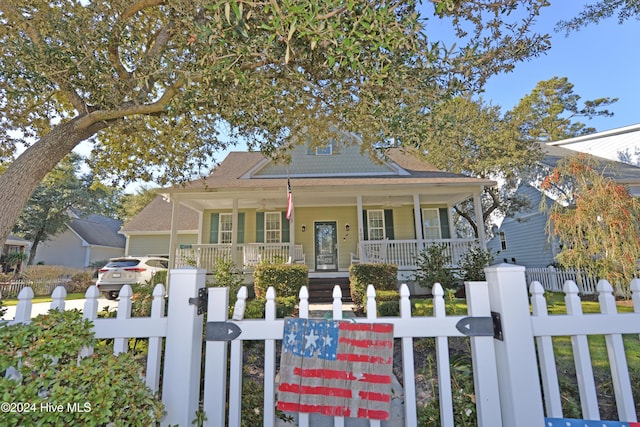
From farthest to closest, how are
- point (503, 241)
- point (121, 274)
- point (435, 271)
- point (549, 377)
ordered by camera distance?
point (503, 241), point (121, 274), point (435, 271), point (549, 377)

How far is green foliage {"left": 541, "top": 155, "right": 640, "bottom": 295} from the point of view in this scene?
23.5 feet

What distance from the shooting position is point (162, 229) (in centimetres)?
1719

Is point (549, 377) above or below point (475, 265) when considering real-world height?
below

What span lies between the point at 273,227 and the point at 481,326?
1091cm

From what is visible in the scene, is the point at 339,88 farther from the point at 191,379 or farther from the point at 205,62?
the point at 191,379

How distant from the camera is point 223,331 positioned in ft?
6.21

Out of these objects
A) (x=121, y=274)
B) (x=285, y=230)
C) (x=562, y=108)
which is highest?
(x=562, y=108)

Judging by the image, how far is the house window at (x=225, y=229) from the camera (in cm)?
1243

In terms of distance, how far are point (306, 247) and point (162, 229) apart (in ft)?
32.0

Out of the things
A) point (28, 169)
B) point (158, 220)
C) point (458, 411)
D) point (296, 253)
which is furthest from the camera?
point (158, 220)

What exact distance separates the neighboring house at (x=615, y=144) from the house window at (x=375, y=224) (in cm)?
1171

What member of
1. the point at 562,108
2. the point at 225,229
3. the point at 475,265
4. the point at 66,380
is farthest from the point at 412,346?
the point at 562,108

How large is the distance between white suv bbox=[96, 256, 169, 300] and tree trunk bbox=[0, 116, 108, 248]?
306 inches

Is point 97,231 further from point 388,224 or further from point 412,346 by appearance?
point 412,346
